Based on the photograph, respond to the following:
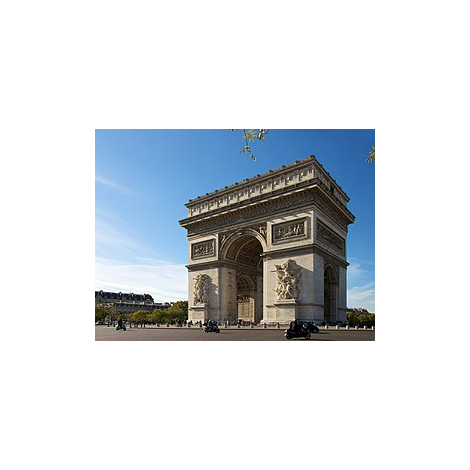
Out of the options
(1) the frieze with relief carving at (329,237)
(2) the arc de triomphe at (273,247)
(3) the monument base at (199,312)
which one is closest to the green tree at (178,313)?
(2) the arc de triomphe at (273,247)

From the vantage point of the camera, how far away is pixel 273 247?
2192 centimetres

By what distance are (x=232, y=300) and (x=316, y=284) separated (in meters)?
7.65

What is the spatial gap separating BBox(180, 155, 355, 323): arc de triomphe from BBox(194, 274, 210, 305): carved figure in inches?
2.2

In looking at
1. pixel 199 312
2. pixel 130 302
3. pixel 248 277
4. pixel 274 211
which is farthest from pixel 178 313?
pixel 130 302

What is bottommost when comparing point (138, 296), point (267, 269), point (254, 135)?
point (138, 296)

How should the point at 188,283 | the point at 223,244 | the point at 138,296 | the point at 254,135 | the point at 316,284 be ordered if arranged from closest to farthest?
the point at 254,135
the point at 316,284
the point at 223,244
the point at 188,283
the point at 138,296

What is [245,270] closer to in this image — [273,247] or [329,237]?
[273,247]

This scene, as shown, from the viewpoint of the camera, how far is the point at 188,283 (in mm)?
27391

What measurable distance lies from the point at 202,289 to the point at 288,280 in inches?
296

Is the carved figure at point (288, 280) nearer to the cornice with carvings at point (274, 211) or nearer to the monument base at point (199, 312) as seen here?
the cornice with carvings at point (274, 211)

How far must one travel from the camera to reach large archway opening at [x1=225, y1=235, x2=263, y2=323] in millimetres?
26266

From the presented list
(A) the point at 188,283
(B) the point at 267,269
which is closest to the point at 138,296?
(A) the point at 188,283
